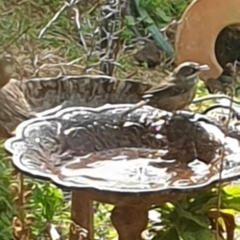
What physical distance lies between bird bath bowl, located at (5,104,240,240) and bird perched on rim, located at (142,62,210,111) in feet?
0.07

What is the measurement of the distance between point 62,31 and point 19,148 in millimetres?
1352

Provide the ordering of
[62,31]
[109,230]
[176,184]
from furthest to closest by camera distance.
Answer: [62,31] → [109,230] → [176,184]

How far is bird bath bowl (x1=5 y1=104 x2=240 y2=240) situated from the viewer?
116 cm

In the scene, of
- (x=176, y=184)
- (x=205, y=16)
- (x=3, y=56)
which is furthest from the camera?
(x=205, y=16)

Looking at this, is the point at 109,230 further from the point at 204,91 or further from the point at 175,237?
the point at 204,91

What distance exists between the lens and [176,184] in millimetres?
1178

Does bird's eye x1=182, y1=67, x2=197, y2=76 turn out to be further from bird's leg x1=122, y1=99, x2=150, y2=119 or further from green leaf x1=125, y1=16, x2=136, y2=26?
green leaf x1=125, y1=16, x2=136, y2=26

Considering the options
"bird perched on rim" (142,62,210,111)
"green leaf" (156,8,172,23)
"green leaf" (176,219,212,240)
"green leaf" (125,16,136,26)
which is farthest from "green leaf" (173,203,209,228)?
"green leaf" (156,8,172,23)

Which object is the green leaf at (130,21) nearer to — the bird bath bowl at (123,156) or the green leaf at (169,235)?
the bird bath bowl at (123,156)

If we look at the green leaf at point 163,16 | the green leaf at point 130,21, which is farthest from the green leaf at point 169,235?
the green leaf at point 163,16

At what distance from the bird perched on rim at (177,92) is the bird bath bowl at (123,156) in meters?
0.02

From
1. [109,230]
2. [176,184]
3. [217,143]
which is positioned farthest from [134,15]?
[176,184]

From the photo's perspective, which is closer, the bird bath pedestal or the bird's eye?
the bird bath pedestal

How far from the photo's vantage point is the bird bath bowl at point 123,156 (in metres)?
1.16
